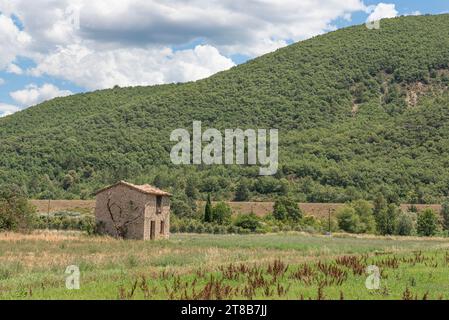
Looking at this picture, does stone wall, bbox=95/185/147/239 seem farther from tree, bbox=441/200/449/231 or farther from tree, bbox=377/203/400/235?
tree, bbox=441/200/449/231

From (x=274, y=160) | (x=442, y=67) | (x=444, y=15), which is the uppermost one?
(x=444, y=15)

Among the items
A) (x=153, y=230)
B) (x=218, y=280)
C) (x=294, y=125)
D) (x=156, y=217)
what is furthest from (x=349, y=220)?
(x=218, y=280)

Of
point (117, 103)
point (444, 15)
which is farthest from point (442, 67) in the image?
point (117, 103)

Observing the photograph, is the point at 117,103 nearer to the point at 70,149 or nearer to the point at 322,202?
the point at 70,149

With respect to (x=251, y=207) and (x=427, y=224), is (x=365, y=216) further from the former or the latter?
(x=251, y=207)

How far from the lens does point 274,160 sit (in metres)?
118

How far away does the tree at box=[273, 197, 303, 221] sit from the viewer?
8456cm

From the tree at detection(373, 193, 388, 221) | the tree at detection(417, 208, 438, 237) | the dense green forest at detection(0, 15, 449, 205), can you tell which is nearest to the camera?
the tree at detection(417, 208, 438, 237)

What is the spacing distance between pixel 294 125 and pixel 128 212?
294ft

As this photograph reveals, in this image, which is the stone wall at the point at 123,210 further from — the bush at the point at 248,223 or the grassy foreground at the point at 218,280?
the grassy foreground at the point at 218,280

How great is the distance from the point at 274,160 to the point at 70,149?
41051 millimetres

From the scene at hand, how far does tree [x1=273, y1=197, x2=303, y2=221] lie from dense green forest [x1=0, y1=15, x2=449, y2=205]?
17625mm

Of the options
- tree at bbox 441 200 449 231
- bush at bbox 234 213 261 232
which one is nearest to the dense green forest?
tree at bbox 441 200 449 231

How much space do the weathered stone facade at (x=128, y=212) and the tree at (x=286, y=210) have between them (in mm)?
31112
